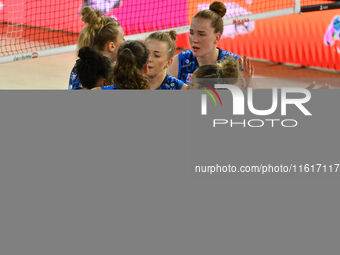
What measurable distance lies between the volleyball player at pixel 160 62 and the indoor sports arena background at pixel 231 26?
5204 mm

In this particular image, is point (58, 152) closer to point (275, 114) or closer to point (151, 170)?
point (151, 170)

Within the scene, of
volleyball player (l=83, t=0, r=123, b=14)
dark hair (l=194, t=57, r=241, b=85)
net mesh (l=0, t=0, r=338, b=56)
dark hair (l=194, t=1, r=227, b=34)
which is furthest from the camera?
volleyball player (l=83, t=0, r=123, b=14)

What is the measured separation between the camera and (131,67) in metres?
3.52

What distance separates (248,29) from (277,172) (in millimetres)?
7292

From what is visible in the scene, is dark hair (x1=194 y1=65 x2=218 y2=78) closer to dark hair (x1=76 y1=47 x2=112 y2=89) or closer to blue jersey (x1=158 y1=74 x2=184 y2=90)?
blue jersey (x1=158 y1=74 x2=184 y2=90)

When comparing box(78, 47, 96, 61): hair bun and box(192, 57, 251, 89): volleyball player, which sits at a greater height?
box(78, 47, 96, 61): hair bun

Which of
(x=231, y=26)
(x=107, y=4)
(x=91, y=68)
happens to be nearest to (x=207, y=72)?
(x=91, y=68)

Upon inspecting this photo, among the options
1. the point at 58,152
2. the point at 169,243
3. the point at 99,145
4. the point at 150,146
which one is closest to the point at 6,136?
the point at 58,152

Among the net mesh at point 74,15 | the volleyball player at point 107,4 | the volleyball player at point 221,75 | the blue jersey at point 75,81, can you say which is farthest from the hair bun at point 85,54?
the volleyball player at point 107,4

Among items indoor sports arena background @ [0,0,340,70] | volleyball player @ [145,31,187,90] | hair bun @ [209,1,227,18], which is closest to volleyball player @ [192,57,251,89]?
volleyball player @ [145,31,187,90]

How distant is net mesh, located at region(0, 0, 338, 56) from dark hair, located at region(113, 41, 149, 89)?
562 cm

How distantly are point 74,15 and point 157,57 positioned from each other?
8.17 m

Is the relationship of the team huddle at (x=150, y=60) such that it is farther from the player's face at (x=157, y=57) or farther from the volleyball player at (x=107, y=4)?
the volleyball player at (x=107, y=4)

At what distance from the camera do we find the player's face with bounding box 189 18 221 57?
469cm
